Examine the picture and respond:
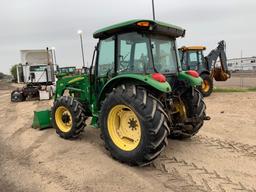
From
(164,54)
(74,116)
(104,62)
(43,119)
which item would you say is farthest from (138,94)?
(43,119)

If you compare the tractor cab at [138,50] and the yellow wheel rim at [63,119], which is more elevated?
the tractor cab at [138,50]

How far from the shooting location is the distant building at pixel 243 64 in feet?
112

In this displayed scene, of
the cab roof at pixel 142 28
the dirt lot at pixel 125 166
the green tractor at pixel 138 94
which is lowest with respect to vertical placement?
the dirt lot at pixel 125 166

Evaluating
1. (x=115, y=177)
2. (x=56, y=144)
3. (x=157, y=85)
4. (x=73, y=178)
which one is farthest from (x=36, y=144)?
(x=157, y=85)

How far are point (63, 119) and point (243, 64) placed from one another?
3496 cm

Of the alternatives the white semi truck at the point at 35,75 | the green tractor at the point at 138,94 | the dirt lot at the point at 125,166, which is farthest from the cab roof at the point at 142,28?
the white semi truck at the point at 35,75

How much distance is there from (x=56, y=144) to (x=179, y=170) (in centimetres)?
274

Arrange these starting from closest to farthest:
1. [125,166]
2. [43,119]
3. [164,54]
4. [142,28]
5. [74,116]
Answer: [125,166] < [142,28] < [164,54] < [74,116] < [43,119]

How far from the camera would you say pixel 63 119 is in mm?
6055

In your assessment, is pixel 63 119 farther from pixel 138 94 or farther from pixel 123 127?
pixel 138 94

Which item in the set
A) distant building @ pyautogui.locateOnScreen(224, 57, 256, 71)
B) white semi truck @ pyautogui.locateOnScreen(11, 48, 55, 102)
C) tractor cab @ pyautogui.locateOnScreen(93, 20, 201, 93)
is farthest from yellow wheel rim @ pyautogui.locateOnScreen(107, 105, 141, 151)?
distant building @ pyautogui.locateOnScreen(224, 57, 256, 71)

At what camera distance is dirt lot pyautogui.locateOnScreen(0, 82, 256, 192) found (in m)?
3.69

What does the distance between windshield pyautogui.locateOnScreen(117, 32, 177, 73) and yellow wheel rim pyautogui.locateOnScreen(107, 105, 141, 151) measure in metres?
0.74

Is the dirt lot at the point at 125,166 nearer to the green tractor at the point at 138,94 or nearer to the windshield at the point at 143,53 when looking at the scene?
the green tractor at the point at 138,94
